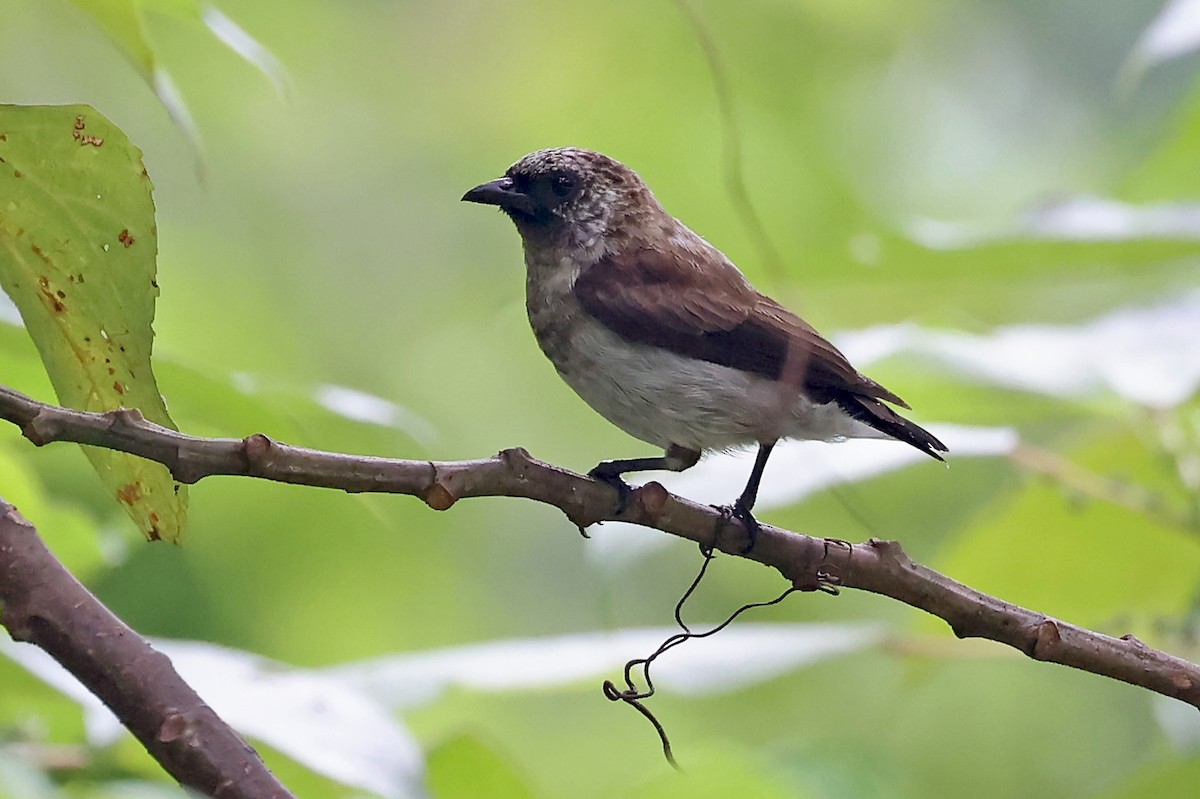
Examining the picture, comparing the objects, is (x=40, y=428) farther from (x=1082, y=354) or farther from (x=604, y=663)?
(x=1082, y=354)

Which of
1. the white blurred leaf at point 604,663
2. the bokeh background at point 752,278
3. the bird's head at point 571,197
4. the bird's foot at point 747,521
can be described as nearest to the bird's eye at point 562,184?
the bird's head at point 571,197

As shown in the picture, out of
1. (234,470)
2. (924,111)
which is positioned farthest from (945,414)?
(924,111)

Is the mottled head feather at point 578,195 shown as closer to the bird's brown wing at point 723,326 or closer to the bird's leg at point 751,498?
the bird's brown wing at point 723,326

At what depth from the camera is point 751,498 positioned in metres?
1.89

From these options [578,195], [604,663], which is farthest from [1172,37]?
[604,663]

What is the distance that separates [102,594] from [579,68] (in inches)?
119

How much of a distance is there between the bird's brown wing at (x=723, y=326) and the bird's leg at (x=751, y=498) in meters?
0.12

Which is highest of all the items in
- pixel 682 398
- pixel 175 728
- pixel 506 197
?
pixel 506 197

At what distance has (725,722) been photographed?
14.6ft

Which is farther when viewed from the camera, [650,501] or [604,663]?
[604,663]

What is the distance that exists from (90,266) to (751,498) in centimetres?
104

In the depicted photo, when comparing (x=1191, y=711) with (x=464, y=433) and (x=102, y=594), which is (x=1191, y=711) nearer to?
(x=102, y=594)

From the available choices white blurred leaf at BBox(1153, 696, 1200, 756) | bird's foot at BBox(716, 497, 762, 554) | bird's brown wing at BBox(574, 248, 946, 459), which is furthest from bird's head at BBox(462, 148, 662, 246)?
white blurred leaf at BBox(1153, 696, 1200, 756)

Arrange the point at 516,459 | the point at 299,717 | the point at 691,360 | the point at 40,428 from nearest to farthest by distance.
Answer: the point at 40,428, the point at 516,459, the point at 299,717, the point at 691,360
